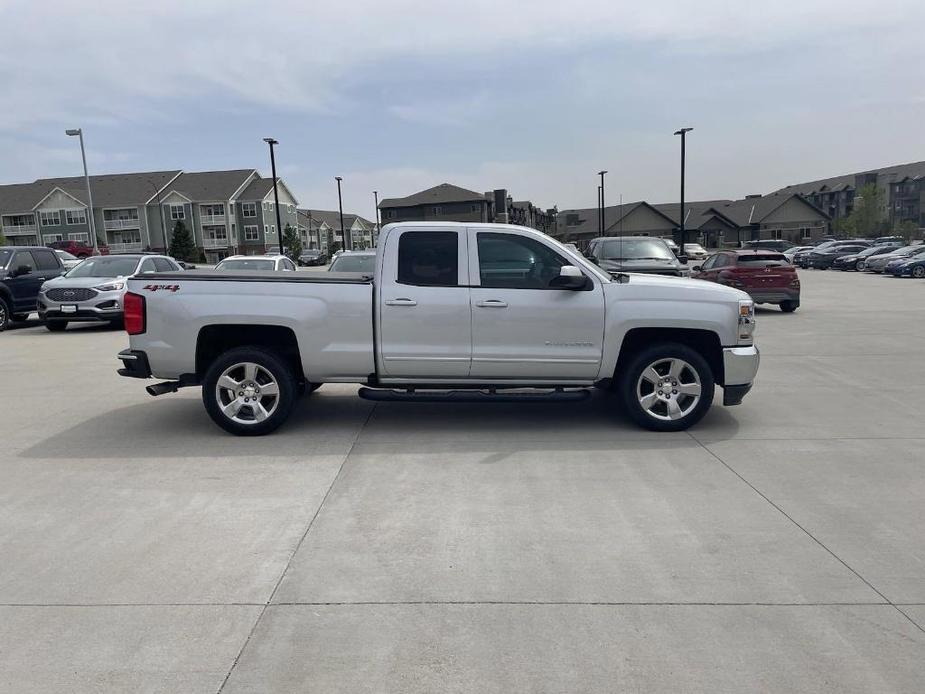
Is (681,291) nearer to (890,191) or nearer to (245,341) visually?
(245,341)

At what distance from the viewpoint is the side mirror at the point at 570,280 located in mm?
6512

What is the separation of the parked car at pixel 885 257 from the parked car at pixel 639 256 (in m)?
23.0

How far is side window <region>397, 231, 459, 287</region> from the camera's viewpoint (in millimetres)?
6758

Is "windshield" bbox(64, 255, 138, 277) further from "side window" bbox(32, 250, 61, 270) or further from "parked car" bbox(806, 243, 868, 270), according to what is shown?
"parked car" bbox(806, 243, 868, 270)

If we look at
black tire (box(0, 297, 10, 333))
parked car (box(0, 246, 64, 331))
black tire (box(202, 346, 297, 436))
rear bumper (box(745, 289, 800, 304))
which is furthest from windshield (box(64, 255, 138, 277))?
rear bumper (box(745, 289, 800, 304))

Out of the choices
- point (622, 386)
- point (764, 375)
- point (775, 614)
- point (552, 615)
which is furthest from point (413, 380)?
point (764, 375)

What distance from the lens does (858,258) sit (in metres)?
41.2

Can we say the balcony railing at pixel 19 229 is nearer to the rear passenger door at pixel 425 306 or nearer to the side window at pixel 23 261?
the side window at pixel 23 261

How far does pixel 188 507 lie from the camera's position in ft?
16.7

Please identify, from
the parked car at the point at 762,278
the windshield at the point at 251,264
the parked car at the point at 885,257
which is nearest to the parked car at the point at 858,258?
the parked car at the point at 885,257

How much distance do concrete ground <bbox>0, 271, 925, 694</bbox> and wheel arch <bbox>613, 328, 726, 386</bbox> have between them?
23.8 inches

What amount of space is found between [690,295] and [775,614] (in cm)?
369

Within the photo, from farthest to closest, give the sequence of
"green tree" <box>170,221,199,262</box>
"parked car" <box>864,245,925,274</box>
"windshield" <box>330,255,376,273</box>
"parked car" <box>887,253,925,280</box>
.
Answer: "green tree" <box>170,221,199,262</box> → "parked car" <box>864,245,925,274</box> → "parked car" <box>887,253,925,280</box> → "windshield" <box>330,255,376,273</box>

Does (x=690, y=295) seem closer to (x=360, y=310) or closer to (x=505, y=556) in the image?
(x=360, y=310)
